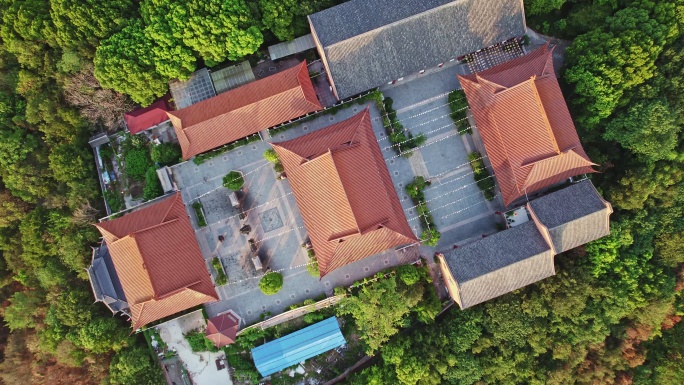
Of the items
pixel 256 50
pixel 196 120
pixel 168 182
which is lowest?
pixel 168 182

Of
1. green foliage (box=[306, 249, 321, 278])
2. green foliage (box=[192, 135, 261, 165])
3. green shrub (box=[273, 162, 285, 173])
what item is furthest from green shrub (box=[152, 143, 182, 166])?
green foliage (box=[306, 249, 321, 278])

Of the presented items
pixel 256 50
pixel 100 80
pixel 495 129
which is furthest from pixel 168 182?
pixel 495 129

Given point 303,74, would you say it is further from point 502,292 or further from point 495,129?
point 502,292

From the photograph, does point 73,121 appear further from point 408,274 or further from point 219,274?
point 408,274

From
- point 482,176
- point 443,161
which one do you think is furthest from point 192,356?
point 482,176

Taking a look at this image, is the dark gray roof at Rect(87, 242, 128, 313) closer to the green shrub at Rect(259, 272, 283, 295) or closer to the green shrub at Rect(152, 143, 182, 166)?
the green shrub at Rect(152, 143, 182, 166)

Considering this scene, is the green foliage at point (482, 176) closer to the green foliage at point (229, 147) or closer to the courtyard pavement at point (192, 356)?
the green foliage at point (229, 147)
